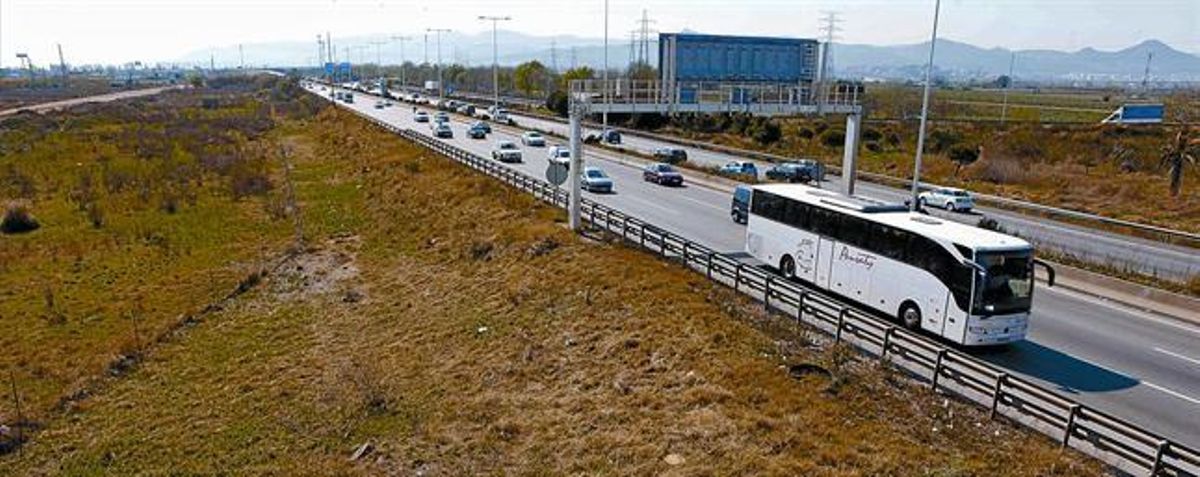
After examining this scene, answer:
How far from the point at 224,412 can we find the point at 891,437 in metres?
14.3

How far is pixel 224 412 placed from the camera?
58.8 ft

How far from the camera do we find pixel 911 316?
17781 millimetres

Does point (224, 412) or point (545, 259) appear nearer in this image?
point (224, 412)

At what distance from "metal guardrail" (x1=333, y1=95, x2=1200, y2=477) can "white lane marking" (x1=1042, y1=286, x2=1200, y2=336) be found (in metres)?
7.69

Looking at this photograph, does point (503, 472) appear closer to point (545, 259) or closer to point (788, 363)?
point (788, 363)

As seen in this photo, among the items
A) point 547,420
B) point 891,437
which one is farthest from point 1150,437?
point 547,420

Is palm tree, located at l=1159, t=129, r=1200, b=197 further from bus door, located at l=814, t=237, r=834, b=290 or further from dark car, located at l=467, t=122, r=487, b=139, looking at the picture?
dark car, located at l=467, t=122, r=487, b=139

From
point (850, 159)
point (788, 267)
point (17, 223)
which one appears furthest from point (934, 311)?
point (17, 223)

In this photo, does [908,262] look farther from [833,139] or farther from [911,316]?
[833,139]

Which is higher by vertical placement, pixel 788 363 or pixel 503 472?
pixel 788 363

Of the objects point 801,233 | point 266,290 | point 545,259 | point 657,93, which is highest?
point 657,93

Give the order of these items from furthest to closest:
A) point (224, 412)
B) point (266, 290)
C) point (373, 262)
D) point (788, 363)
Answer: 1. point (373, 262)
2. point (266, 290)
3. point (224, 412)
4. point (788, 363)

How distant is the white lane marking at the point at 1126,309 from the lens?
19.3 meters

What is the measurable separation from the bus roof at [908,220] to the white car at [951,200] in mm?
18866
